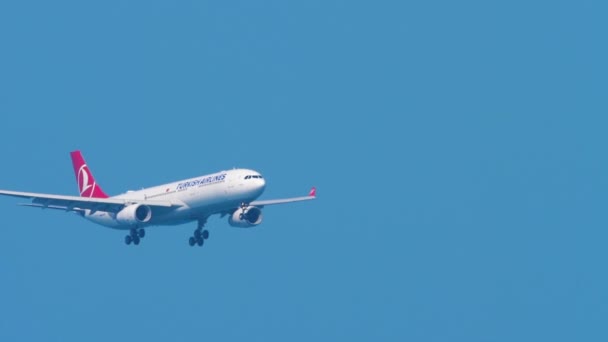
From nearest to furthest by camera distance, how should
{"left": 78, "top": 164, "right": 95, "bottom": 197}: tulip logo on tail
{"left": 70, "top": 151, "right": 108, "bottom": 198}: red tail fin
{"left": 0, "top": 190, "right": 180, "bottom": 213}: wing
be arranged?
1. {"left": 0, "top": 190, "right": 180, "bottom": 213}: wing
2. {"left": 70, "top": 151, "right": 108, "bottom": 198}: red tail fin
3. {"left": 78, "top": 164, "right": 95, "bottom": 197}: tulip logo on tail

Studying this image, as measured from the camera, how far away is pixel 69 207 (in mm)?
103500

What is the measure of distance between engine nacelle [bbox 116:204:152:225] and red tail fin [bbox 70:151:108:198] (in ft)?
40.2

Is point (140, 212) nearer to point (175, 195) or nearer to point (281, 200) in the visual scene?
point (175, 195)

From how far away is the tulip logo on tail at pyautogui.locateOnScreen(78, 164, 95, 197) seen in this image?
116 m

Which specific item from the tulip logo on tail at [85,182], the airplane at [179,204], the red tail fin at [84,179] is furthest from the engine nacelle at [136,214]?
the tulip logo on tail at [85,182]

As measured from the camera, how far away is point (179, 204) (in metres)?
102

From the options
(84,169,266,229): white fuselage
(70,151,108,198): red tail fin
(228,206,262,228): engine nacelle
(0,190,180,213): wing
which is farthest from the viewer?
(70,151,108,198): red tail fin

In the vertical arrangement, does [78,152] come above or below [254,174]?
above

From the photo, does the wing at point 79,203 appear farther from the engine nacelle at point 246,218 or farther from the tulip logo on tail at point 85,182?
the tulip logo on tail at point 85,182

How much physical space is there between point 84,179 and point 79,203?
1426 centimetres

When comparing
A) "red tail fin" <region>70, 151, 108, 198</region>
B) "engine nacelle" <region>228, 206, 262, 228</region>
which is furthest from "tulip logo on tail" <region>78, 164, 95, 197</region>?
"engine nacelle" <region>228, 206, 262, 228</region>

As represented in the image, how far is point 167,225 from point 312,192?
10.9 metres

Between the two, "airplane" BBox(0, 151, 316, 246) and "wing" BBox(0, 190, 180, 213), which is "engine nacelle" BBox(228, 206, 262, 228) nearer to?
"airplane" BBox(0, 151, 316, 246)

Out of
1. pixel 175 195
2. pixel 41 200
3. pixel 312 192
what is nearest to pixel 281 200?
pixel 312 192
